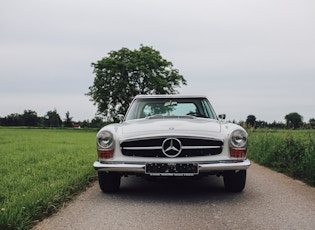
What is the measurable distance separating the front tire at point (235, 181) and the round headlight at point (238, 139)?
45 cm

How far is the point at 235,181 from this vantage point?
527 cm

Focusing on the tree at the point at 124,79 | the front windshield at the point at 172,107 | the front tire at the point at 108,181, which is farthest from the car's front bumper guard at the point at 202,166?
the tree at the point at 124,79

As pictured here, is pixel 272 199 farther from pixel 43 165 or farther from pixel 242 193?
pixel 43 165

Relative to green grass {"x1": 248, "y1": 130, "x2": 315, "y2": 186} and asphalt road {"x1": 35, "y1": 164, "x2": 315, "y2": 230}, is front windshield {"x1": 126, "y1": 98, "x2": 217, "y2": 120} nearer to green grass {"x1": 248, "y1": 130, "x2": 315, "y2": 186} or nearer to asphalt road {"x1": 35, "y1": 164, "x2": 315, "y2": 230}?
asphalt road {"x1": 35, "y1": 164, "x2": 315, "y2": 230}

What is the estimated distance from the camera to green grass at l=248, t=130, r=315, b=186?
23.3 ft

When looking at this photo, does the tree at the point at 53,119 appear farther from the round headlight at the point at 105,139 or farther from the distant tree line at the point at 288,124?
the round headlight at the point at 105,139

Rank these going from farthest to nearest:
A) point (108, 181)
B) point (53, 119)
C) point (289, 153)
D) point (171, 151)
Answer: point (53, 119)
point (289, 153)
point (108, 181)
point (171, 151)

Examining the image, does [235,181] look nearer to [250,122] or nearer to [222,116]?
[222,116]

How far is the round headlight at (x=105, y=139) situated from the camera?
495 cm

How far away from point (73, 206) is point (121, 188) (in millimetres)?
1327

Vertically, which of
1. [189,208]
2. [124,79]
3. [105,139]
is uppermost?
[124,79]

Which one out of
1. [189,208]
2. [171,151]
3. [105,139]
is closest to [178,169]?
[171,151]

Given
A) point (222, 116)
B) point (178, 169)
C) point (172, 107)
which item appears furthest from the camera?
point (222, 116)

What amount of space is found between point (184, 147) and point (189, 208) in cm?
76
